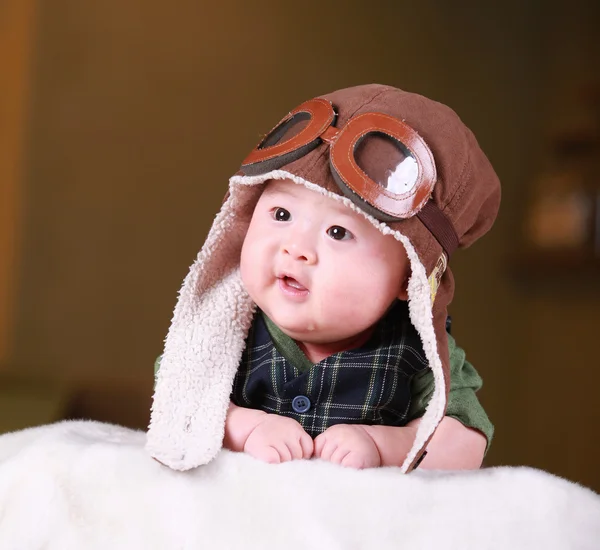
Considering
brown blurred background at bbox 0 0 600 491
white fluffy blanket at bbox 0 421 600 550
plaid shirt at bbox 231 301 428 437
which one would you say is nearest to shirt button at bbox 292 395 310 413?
plaid shirt at bbox 231 301 428 437

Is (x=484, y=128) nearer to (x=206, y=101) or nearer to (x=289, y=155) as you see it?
(x=206, y=101)

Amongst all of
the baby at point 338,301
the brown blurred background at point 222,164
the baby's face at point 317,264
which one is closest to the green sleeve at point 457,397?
the baby at point 338,301

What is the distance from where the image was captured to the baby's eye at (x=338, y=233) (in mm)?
696

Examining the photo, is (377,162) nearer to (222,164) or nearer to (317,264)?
(317,264)

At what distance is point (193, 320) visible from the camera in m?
0.79

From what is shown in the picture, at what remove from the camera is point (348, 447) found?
69cm

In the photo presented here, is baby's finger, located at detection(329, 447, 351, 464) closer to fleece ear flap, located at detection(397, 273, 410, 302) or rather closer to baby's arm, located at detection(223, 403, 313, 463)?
baby's arm, located at detection(223, 403, 313, 463)

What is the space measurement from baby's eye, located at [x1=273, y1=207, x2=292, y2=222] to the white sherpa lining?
0.10 feet

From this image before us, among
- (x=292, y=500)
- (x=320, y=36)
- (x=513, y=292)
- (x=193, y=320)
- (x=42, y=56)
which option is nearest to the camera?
(x=292, y=500)

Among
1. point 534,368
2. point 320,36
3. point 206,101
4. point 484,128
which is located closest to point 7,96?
point 206,101

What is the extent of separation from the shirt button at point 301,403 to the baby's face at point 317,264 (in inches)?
2.5

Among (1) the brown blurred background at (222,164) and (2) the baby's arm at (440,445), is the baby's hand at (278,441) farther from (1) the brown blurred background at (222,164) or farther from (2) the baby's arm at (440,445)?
(1) the brown blurred background at (222,164)

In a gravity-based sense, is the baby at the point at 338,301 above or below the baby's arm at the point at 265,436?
above

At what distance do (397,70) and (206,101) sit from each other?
0.42 metres
